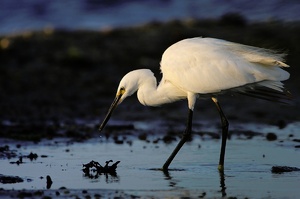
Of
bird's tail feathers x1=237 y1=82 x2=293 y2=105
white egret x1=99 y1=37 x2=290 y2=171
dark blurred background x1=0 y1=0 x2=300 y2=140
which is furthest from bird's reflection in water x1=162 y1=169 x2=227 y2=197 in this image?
dark blurred background x1=0 y1=0 x2=300 y2=140

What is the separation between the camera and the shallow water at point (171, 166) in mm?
8336

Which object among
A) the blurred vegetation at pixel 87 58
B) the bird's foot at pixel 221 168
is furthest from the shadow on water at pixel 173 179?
the blurred vegetation at pixel 87 58

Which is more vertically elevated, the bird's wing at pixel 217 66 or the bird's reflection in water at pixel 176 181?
the bird's wing at pixel 217 66

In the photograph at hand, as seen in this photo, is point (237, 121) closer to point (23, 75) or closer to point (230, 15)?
point (23, 75)

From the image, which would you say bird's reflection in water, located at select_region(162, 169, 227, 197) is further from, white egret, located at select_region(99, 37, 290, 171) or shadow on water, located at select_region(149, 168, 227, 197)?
white egret, located at select_region(99, 37, 290, 171)

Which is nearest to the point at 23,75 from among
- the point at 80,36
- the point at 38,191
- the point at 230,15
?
the point at 80,36

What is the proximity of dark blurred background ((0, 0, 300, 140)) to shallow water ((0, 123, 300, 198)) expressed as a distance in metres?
2.01

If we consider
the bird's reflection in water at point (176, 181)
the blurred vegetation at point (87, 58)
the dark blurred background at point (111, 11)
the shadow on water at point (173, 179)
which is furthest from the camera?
the dark blurred background at point (111, 11)

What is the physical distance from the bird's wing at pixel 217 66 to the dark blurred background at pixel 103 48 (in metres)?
3.66

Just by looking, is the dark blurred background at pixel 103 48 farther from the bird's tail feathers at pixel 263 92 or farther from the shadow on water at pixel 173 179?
the shadow on water at pixel 173 179

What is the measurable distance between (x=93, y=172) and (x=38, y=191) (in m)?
1.50

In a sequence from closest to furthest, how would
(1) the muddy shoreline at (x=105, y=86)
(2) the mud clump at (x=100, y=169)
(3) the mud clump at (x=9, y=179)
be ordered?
(3) the mud clump at (x=9, y=179), (2) the mud clump at (x=100, y=169), (1) the muddy shoreline at (x=105, y=86)

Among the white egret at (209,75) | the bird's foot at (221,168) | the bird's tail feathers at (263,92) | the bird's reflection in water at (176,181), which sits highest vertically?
the white egret at (209,75)

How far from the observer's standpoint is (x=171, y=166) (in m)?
10.0
